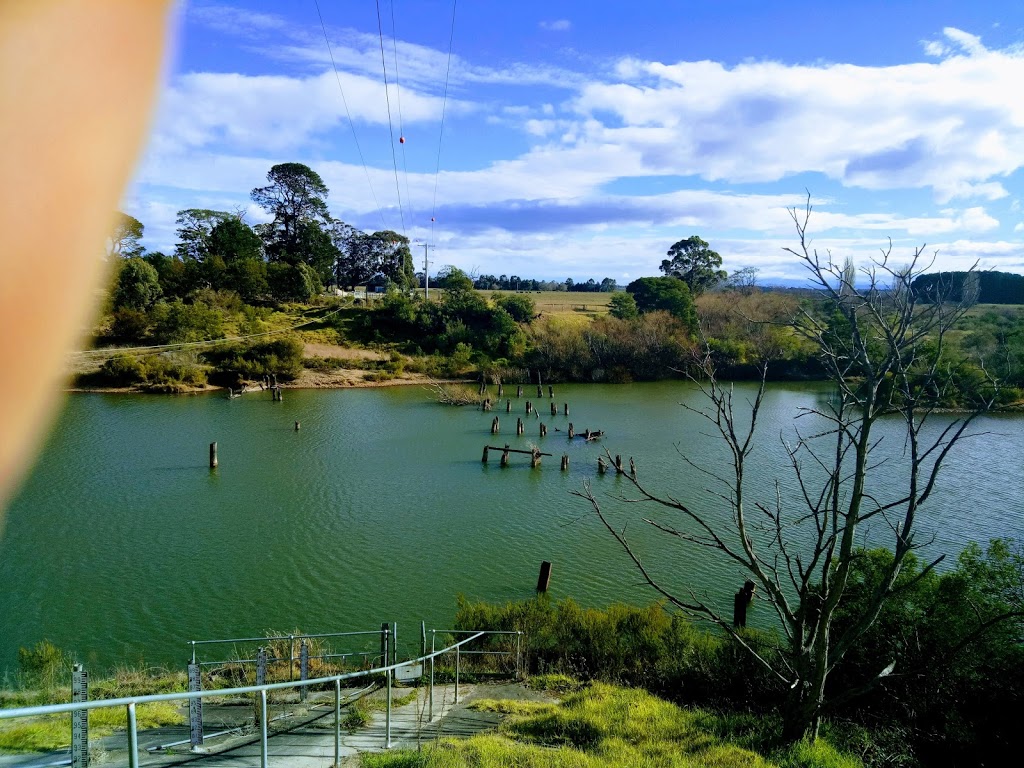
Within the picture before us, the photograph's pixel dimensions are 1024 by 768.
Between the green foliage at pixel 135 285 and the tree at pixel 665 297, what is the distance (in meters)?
33.6

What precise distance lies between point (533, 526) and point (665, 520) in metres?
3.16

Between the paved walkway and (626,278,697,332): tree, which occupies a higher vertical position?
(626,278,697,332): tree

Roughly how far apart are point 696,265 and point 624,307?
1515 cm

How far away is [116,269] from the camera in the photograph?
39375mm

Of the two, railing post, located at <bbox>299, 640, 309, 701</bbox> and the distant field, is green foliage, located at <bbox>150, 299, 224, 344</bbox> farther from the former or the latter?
railing post, located at <bbox>299, 640, 309, 701</bbox>

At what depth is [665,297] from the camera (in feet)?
166

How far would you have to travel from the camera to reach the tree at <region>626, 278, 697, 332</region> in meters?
49.9

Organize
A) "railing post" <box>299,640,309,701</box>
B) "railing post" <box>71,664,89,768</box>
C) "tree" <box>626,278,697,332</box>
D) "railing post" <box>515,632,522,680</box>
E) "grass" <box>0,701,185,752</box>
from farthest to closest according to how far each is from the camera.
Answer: "tree" <box>626,278,697,332</box> → "railing post" <box>515,632,522,680</box> → "railing post" <box>299,640,309,701</box> → "grass" <box>0,701,185,752</box> → "railing post" <box>71,664,89,768</box>

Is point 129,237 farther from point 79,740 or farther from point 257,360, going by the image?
point 79,740

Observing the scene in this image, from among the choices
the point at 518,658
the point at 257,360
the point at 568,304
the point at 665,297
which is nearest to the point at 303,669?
the point at 518,658

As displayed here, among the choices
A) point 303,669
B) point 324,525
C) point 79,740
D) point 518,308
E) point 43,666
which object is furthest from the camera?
point 518,308

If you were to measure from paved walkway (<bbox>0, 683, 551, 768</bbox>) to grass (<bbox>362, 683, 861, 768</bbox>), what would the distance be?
45 cm

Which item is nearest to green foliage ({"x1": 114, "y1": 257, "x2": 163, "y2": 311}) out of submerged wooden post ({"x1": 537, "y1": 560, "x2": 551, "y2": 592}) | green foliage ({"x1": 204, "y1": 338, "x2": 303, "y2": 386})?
green foliage ({"x1": 204, "y1": 338, "x2": 303, "y2": 386})

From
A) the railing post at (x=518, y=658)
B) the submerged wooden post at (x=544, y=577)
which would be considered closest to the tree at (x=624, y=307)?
the submerged wooden post at (x=544, y=577)
